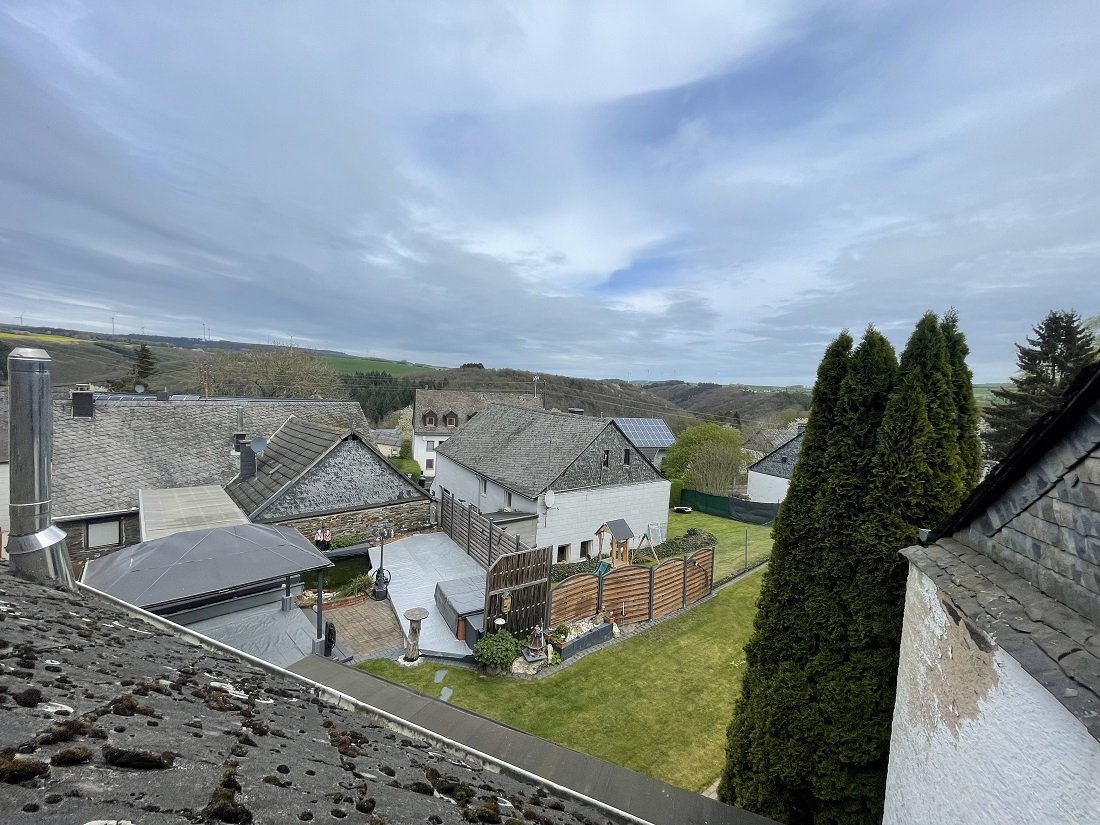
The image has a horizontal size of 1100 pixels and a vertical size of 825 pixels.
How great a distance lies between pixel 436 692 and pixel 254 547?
442cm

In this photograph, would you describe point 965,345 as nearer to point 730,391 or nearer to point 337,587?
point 337,587

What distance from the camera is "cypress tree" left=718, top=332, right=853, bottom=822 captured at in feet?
18.1

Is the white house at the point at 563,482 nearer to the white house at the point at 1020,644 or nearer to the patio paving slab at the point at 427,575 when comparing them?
the patio paving slab at the point at 427,575

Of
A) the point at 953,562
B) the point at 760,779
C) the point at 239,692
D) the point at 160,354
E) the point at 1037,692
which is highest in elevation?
the point at 160,354

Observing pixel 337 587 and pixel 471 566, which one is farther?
pixel 471 566

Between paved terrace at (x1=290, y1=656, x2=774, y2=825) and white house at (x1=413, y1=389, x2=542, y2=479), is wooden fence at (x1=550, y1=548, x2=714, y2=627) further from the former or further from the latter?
white house at (x1=413, y1=389, x2=542, y2=479)

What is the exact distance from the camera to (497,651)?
1026cm

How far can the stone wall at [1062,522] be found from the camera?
2344mm

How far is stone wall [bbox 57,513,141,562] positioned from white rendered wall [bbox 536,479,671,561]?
12.4 meters

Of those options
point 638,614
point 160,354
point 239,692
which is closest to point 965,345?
point 239,692

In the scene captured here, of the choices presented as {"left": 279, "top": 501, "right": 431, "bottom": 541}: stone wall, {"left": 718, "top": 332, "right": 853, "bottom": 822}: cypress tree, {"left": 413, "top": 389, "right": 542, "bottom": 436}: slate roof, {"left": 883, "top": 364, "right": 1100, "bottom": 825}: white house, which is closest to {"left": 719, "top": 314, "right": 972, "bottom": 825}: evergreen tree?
{"left": 718, "top": 332, "right": 853, "bottom": 822}: cypress tree

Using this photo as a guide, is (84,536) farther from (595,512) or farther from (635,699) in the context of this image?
(595,512)

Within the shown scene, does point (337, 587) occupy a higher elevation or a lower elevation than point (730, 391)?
lower

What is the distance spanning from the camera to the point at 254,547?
328 inches
